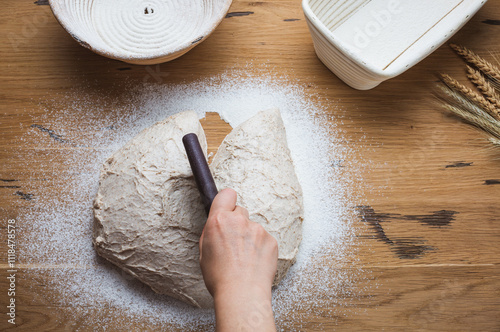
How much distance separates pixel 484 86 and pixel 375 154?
1.30 ft

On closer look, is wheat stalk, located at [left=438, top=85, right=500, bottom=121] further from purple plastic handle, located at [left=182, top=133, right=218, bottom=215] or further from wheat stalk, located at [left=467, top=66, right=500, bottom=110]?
purple plastic handle, located at [left=182, top=133, right=218, bottom=215]

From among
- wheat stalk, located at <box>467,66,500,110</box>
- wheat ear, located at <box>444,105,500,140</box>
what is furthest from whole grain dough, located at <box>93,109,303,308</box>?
wheat stalk, located at <box>467,66,500,110</box>

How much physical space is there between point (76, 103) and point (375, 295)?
1039 mm

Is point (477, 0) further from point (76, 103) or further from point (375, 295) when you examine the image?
point (76, 103)

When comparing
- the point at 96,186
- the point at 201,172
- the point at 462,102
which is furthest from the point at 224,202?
the point at 462,102

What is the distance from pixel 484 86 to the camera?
110 cm

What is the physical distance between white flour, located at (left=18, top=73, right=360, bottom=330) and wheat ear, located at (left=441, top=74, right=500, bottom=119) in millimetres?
364

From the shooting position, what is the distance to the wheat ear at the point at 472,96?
3.51 ft

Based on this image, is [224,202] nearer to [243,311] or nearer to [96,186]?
[243,311]

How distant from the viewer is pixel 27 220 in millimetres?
1024

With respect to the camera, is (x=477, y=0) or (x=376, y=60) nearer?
(x=477, y=0)

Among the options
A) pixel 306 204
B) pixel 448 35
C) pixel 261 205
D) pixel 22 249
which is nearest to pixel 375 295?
pixel 306 204

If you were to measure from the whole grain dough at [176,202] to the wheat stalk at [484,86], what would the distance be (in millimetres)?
659

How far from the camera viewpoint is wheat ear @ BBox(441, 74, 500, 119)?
1.07 m
